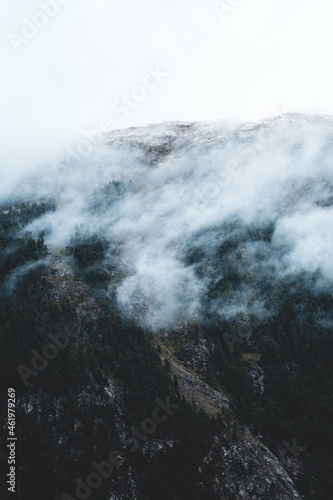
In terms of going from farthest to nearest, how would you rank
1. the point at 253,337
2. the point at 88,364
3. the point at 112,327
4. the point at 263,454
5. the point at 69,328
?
the point at 253,337, the point at 112,327, the point at 69,328, the point at 88,364, the point at 263,454

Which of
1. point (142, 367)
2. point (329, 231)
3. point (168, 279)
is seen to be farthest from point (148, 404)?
point (329, 231)

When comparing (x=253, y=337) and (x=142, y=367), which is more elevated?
(x=142, y=367)

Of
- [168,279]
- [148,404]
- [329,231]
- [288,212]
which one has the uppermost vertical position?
[148,404]

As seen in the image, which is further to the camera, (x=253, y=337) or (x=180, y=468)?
(x=253, y=337)

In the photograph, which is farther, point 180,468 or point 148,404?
point 148,404

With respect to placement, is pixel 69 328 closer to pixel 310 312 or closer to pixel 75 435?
pixel 75 435

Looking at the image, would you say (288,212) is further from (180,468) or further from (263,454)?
(180,468)

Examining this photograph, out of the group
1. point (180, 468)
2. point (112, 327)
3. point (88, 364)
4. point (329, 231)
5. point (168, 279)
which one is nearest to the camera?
point (180, 468)

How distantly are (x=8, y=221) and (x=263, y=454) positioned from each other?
5732 inches

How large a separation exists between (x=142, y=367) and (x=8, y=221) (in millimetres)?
107977

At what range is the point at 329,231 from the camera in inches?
6388

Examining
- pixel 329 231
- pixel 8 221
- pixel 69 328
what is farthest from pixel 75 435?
pixel 329 231

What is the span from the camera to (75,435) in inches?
2916

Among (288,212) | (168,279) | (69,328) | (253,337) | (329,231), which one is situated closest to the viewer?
(69,328)
